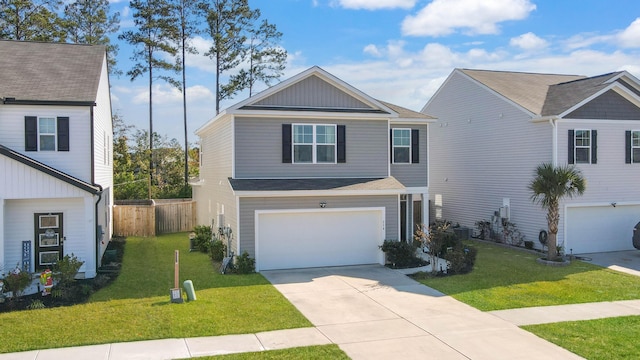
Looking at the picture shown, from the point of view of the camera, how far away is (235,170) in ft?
56.7

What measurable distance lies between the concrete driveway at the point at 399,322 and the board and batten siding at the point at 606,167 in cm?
877

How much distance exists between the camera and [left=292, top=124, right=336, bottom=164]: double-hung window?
17906 millimetres

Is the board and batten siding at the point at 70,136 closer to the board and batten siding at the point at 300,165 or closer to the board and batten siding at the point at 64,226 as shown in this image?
the board and batten siding at the point at 64,226

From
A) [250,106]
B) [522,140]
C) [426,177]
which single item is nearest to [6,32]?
[250,106]

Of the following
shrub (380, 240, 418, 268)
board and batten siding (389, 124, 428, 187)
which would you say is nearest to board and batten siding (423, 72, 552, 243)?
board and batten siding (389, 124, 428, 187)

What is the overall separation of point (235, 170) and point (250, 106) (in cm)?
213

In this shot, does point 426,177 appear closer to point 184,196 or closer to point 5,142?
point 5,142

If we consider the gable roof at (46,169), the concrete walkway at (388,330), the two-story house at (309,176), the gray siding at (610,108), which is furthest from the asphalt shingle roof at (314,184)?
the gray siding at (610,108)

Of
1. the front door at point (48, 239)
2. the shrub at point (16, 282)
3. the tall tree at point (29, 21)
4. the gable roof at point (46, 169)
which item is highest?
the tall tree at point (29, 21)

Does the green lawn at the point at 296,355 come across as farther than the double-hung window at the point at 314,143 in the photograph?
No

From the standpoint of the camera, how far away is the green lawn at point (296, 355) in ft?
29.8

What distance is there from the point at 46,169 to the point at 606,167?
63.1ft

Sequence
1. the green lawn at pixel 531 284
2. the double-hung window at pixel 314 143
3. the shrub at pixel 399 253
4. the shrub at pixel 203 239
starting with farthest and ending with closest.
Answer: the shrub at pixel 203 239 < the double-hung window at pixel 314 143 < the shrub at pixel 399 253 < the green lawn at pixel 531 284

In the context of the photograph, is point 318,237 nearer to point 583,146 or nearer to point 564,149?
point 564,149
